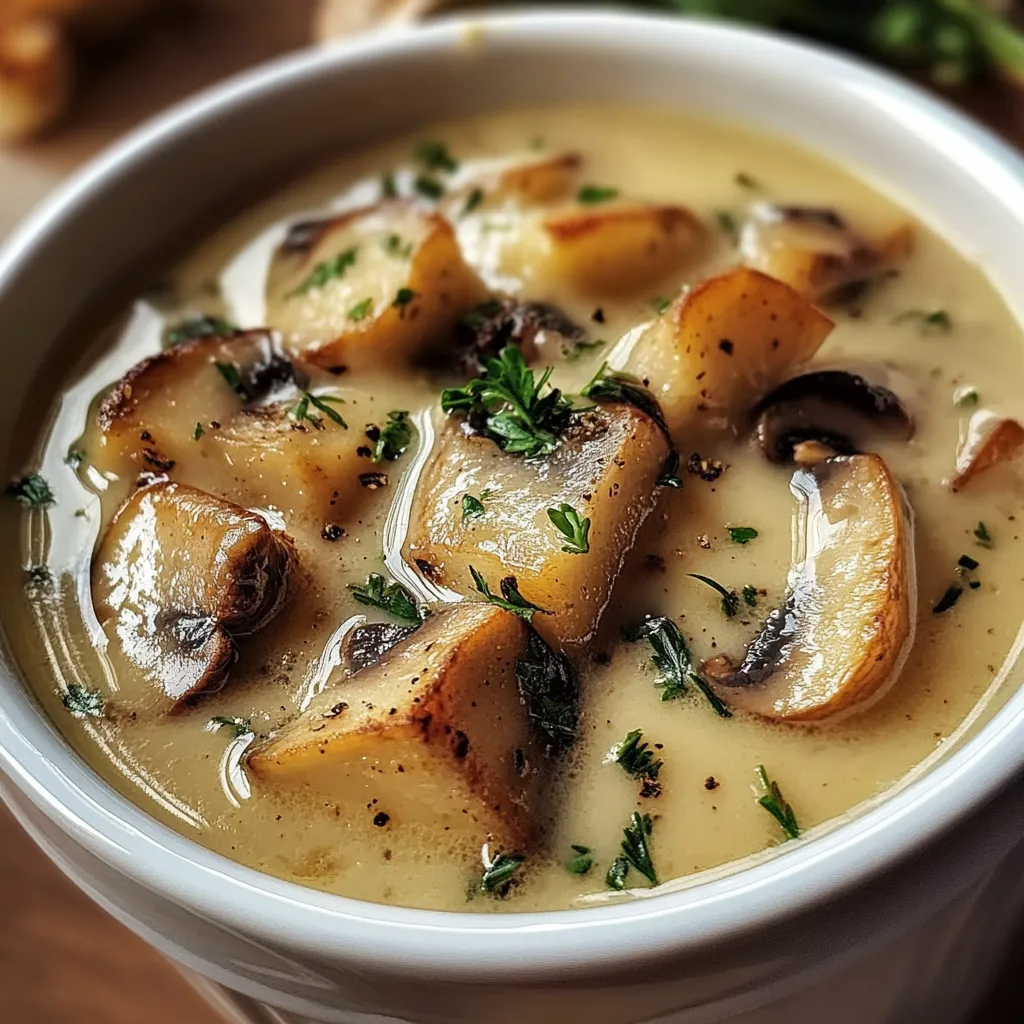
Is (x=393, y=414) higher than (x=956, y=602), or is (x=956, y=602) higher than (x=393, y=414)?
(x=393, y=414)

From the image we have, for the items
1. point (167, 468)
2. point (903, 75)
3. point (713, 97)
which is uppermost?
point (903, 75)

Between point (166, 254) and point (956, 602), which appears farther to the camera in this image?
point (166, 254)

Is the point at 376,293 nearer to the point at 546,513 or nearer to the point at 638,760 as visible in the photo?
the point at 546,513

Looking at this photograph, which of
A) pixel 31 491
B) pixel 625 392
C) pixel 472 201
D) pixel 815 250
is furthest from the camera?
pixel 472 201

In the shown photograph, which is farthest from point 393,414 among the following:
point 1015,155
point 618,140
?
point 1015,155

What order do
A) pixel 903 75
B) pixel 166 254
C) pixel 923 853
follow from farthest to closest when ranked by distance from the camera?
1. pixel 903 75
2. pixel 166 254
3. pixel 923 853

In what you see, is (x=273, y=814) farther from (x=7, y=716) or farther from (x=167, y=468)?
(x=167, y=468)

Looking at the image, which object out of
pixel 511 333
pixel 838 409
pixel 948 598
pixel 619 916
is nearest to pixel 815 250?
pixel 838 409
